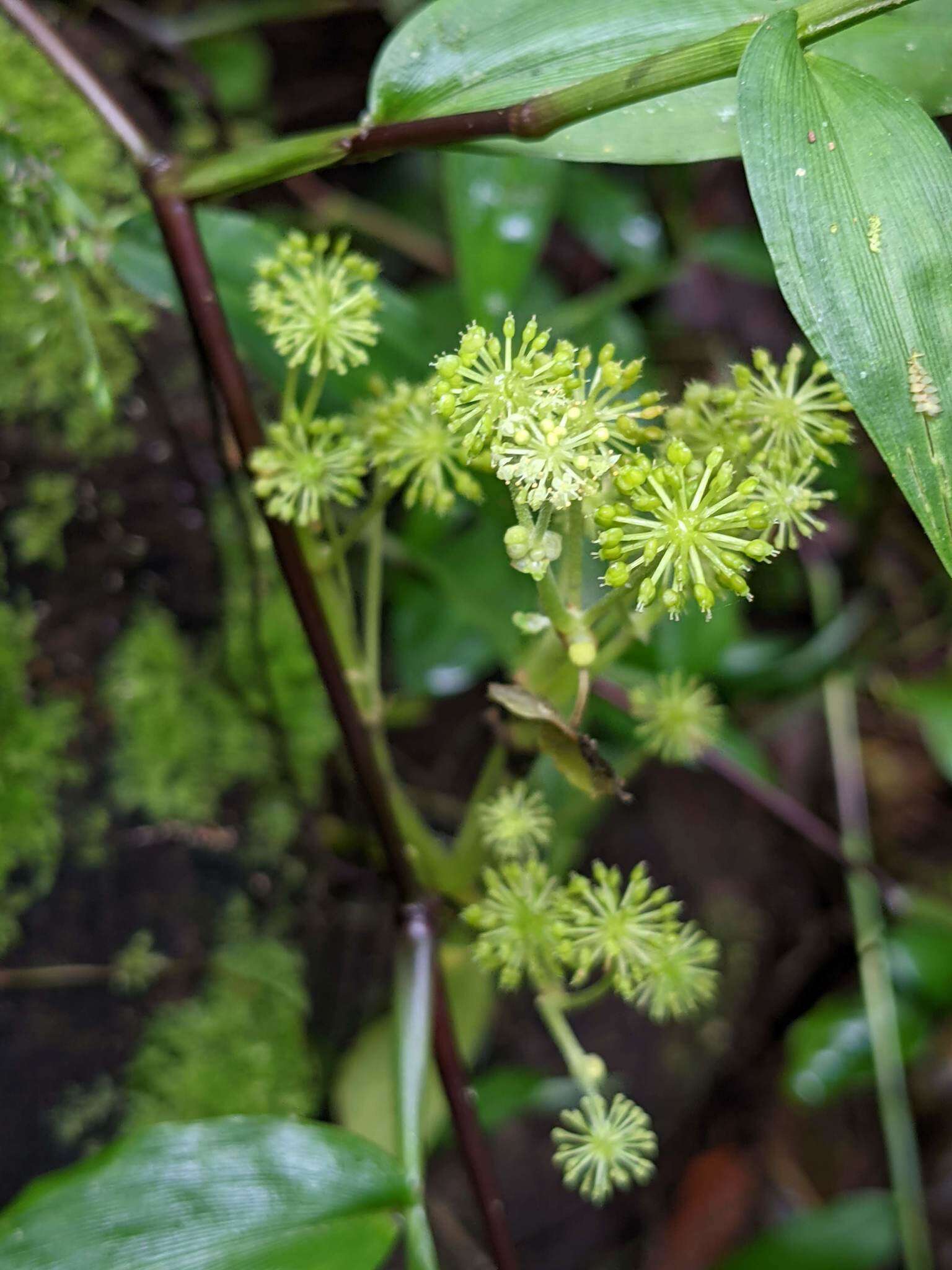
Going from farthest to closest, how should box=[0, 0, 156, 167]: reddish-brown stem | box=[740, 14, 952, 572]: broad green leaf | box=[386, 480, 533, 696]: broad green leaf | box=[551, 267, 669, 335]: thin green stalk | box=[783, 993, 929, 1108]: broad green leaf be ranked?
box=[783, 993, 929, 1108]: broad green leaf, box=[551, 267, 669, 335]: thin green stalk, box=[386, 480, 533, 696]: broad green leaf, box=[0, 0, 156, 167]: reddish-brown stem, box=[740, 14, 952, 572]: broad green leaf

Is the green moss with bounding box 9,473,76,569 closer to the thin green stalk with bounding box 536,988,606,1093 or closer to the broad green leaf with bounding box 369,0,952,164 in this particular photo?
the broad green leaf with bounding box 369,0,952,164

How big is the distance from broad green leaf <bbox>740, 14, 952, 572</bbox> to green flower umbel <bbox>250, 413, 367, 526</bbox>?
1.01ft

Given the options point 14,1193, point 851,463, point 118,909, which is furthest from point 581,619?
point 851,463

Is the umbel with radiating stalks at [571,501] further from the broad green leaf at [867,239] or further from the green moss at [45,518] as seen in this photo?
the green moss at [45,518]

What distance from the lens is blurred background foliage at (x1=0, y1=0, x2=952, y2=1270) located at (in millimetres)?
1002

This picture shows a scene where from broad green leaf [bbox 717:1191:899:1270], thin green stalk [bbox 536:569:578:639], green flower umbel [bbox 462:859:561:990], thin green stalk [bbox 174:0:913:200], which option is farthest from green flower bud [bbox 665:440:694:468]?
broad green leaf [bbox 717:1191:899:1270]

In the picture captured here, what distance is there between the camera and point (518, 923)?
0.70 meters

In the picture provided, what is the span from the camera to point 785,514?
0.58 m

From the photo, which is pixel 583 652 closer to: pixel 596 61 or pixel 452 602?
pixel 596 61

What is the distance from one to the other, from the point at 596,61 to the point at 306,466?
1.05 ft

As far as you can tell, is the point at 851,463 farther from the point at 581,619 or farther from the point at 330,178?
the point at 581,619

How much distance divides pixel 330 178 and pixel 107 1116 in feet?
4.05

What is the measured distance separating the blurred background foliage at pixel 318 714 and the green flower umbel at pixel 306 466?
19 centimetres

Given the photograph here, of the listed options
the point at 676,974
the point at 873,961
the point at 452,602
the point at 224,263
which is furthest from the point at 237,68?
the point at 873,961
